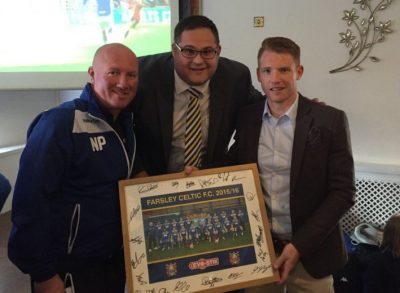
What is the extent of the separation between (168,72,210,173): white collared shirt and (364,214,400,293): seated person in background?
1.33m

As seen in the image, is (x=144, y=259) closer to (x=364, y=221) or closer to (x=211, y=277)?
(x=211, y=277)

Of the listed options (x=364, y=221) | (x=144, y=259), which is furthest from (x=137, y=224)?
(x=364, y=221)

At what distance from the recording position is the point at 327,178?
1439mm

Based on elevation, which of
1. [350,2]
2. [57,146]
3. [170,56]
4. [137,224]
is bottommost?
[137,224]

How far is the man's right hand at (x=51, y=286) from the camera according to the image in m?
1.23

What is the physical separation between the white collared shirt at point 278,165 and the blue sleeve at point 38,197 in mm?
767

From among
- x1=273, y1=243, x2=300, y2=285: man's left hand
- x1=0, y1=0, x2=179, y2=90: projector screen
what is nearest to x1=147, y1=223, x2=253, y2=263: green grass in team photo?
x1=273, y1=243, x2=300, y2=285: man's left hand

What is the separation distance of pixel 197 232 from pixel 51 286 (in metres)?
0.53

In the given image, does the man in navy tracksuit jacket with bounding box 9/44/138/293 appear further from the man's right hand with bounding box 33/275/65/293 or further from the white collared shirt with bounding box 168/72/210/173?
the white collared shirt with bounding box 168/72/210/173

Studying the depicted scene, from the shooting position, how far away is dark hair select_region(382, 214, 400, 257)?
2.15 meters

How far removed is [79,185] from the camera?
1275mm

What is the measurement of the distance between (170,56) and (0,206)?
39.4 inches

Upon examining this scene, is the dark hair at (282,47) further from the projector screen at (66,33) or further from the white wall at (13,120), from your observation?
the white wall at (13,120)

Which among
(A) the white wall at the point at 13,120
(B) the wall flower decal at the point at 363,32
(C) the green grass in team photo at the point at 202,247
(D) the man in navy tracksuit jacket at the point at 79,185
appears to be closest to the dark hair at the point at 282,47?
(D) the man in navy tracksuit jacket at the point at 79,185
